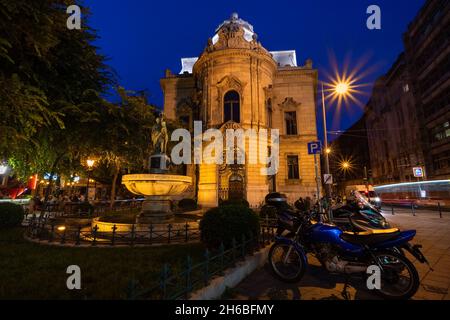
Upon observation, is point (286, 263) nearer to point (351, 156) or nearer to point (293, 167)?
point (293, 167)

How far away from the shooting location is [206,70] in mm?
25969

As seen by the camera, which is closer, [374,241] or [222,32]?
[374,241]

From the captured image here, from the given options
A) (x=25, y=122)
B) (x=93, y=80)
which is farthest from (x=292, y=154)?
(x=25, y=122)

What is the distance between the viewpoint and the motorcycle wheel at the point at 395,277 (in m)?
3.83

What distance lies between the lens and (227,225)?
591cm

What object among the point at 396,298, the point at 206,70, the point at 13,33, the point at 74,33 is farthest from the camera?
the point at 206,70

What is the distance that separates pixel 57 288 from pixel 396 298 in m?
5.59

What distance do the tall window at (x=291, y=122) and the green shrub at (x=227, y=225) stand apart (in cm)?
2433

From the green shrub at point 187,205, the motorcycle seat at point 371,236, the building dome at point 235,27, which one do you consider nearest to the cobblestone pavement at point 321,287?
the motorcycle seat at point 371,236

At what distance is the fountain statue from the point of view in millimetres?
9016

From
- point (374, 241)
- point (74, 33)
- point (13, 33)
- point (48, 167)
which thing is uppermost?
point (74, 33)

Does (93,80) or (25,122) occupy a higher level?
(93,80)

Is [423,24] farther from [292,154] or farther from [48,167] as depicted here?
[48,167]

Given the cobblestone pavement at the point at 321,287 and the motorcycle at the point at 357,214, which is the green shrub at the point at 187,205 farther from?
the motorcycle at the point at 357,214
